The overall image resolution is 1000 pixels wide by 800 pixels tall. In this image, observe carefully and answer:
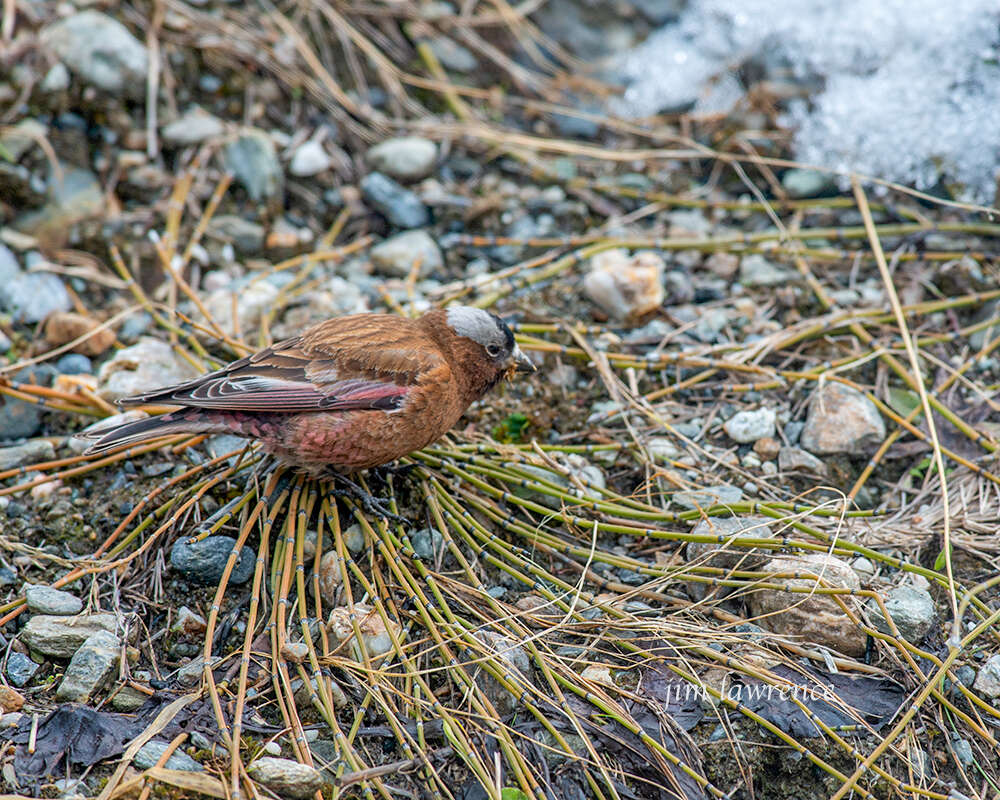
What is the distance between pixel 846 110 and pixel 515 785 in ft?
14.6

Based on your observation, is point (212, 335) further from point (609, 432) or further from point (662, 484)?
point (662, 484)

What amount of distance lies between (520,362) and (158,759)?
6.99 ft

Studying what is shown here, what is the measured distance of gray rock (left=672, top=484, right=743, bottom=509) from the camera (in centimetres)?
385

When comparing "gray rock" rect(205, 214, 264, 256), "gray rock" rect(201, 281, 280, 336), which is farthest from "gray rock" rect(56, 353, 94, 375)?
"gray rock" rect(205, 214, 264, 256)

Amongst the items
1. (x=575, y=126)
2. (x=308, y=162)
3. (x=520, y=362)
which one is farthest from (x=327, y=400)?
(x=575, y=126)

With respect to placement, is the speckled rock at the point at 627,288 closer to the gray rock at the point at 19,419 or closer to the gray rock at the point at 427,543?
the gray rock at the point at 427,543

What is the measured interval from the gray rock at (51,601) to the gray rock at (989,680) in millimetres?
3278

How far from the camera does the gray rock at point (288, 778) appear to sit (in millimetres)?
2807

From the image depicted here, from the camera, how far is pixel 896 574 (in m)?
3.59

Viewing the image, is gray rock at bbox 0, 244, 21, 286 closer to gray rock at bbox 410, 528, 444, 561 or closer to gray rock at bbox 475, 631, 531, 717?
gray rock at bbox 410, 528, 444, 561

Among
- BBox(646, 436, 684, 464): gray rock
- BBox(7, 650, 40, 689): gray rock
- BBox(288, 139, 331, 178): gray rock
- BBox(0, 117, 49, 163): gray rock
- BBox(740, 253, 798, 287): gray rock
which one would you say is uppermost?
BBox(0, 117, 49, 163): gray rock

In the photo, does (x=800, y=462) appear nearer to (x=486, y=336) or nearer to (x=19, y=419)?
(x=486, y=336)

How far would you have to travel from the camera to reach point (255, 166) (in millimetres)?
5578

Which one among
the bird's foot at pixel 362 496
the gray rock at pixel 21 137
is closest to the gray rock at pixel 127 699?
the bird's foot at pixel 362 496
